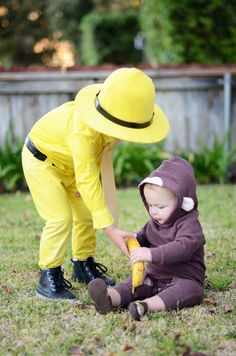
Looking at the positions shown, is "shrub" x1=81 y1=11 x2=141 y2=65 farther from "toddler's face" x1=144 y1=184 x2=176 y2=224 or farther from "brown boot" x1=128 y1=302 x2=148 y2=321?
"brown boot" x1=128 y1=302 x2=148 y2=321

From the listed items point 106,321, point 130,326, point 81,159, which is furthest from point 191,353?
point 81,159

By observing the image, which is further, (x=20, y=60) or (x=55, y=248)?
(x=20, y=60)

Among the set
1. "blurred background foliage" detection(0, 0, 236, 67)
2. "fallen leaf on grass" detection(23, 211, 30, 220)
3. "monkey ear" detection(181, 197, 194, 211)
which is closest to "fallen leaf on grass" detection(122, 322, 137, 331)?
"monkey ear" detection(181, 197, 194, 211)

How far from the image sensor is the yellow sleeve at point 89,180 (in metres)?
3.38

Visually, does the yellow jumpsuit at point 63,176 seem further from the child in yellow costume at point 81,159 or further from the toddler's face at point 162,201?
the toddler's face at point 162,201

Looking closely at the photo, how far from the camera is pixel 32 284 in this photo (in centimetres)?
394

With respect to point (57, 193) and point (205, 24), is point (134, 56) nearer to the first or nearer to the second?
point (205, 24)

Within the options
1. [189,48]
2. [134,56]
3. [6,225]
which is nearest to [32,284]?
[6,225]

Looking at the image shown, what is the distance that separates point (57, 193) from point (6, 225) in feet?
7.97

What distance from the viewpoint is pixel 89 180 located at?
3393 millimetres

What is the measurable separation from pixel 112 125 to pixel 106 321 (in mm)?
1010

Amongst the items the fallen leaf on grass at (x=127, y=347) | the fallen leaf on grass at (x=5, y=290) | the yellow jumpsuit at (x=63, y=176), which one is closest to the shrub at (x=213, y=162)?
the yellow jumpsuit at (x=63, y=176)

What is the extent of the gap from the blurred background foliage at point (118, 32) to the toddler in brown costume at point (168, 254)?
6923 mm

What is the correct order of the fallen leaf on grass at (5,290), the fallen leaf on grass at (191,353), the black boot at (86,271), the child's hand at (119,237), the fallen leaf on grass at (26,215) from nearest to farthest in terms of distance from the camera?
the fallen leaf on grass at (191,353), the child's hand at (119,237), the fallen leaf on grass at (5,290), the black boot at (86,271), the fallen leaf on grass at (26,215)
